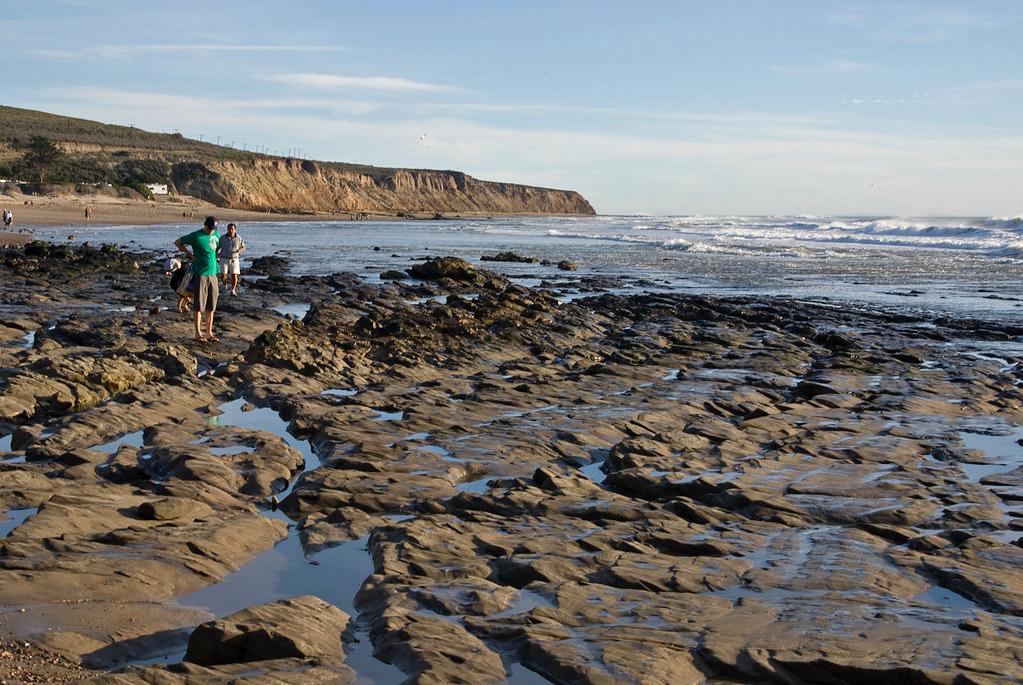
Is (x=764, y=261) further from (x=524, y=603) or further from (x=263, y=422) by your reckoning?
(x=524, y=603)

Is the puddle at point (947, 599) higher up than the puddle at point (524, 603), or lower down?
higher up

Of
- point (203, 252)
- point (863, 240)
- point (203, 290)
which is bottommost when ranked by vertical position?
point (203, 290)

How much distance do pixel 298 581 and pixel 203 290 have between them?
31.5ft

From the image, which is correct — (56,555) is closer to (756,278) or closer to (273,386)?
(273,386)

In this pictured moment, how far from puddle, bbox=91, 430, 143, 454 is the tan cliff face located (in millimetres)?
100939

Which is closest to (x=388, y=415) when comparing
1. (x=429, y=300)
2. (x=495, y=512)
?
(x=495, y=512)

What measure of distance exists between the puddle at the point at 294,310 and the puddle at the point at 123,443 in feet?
31.1

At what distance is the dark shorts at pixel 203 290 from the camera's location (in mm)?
15195

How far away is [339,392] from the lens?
12.7 meters

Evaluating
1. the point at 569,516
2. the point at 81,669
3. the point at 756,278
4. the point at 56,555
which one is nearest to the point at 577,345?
the point at 569,516

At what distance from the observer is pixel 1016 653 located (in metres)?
5.44

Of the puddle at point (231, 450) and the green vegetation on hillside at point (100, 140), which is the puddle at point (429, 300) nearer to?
the puddle at point (231, 450)

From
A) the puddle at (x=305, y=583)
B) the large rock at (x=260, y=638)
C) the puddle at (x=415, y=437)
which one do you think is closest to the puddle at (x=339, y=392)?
the puddle at (x=415, y=437)

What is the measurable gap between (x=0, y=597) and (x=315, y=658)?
194cm
